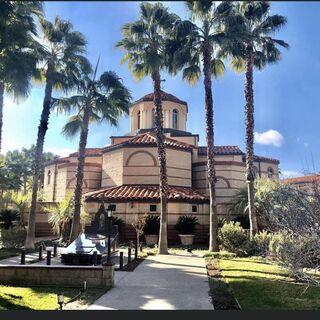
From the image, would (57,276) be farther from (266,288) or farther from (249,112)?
(249,112)

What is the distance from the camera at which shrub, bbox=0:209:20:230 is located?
27250 millimetres

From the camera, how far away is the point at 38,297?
10.3 m

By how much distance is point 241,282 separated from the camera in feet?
41.5

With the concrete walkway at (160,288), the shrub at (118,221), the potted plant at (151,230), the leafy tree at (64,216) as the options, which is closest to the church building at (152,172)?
the shrub at (118,221)

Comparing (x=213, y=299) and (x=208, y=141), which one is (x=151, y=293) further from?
(x=208, y=141)

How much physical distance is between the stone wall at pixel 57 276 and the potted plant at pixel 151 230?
13471 mm

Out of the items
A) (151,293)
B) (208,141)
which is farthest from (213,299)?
(208,141)

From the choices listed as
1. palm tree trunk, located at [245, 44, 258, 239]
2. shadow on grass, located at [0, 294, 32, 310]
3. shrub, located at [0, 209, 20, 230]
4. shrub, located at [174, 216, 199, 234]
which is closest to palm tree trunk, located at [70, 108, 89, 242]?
shrub, located at [174, 216, 199, 234]

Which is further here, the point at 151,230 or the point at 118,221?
the point at 118,221

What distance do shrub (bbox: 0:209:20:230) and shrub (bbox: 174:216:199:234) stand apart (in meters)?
13.0

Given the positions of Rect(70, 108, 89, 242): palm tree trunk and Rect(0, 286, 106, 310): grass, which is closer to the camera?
Rect(0, 286, 106, 310): grass

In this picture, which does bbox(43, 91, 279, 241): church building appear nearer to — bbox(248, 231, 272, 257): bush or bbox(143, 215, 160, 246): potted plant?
bbox(143, 215, 160, 246): potted plant

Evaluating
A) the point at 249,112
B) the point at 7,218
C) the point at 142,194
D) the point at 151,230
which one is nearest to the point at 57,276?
the point at 151,230

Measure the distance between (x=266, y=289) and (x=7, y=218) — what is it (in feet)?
72.8
